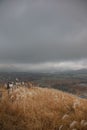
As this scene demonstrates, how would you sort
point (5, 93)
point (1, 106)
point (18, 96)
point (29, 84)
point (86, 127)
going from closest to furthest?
point (86, 127)
point (1, 106)
point (18, 96)
point (5, 93)
point (29, 84)

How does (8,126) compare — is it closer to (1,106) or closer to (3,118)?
(3,118)

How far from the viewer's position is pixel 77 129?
9.72 metres

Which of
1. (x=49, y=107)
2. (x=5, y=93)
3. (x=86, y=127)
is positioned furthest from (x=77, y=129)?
(x=5, y=93)

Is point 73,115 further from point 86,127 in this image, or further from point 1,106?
point 1,106

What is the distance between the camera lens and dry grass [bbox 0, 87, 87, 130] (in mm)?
9961

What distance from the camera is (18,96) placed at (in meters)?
12.5

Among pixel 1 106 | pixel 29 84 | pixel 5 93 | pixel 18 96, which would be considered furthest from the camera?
pixel 29 84

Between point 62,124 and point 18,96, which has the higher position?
point 18,96

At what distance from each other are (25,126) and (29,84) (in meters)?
5.94

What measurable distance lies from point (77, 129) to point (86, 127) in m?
0.31

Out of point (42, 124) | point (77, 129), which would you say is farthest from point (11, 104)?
point (77, 129)

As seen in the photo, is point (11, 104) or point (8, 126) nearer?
point (8, 126)

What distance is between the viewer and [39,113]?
35.9 ft

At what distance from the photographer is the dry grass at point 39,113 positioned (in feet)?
32.7
